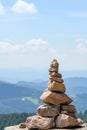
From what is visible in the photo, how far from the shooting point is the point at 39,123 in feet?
149

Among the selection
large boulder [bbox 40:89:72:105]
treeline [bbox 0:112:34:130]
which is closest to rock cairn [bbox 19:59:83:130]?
large boulder [bbox 40:89:72:105]

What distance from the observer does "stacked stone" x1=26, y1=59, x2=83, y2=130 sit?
44.6 metres

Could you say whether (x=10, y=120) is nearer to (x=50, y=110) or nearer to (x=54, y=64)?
(x=50, y=110)

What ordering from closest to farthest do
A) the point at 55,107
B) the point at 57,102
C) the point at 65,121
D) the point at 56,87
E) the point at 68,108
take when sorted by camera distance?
1. the point at 65,121
2. the point at 56,87
3. the point at 57,102
4. the point at 55,107
5. the point at 68,108

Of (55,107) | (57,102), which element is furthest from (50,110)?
(57,102)

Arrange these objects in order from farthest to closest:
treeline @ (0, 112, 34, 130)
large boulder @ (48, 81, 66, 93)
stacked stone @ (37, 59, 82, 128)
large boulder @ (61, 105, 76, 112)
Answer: treeline @ (0, 112, 34, 130)
large boulder @ (61, 105, 76, 112)
large boulder @ (48, 81, 66, 93)
stacked stone @ (37, 59, 82, 128)

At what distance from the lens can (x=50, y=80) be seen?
148 ft

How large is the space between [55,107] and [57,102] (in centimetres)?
63

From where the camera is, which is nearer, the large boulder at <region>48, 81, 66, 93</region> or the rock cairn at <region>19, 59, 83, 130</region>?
the rock cairn at <region>19, 59, 83, 130</region>

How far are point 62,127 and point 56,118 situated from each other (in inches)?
46.8

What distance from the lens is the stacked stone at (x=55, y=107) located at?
146 feet

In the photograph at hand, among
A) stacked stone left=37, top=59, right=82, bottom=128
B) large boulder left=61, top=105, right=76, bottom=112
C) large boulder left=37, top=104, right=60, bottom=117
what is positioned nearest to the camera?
stacked stone left=37, top=59, right=82, bottom=128

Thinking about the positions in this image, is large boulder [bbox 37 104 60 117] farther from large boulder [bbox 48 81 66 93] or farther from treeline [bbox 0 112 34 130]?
treeline [bbox 0 112 34 130]

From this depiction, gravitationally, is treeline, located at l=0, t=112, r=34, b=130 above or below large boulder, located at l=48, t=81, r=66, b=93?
above
